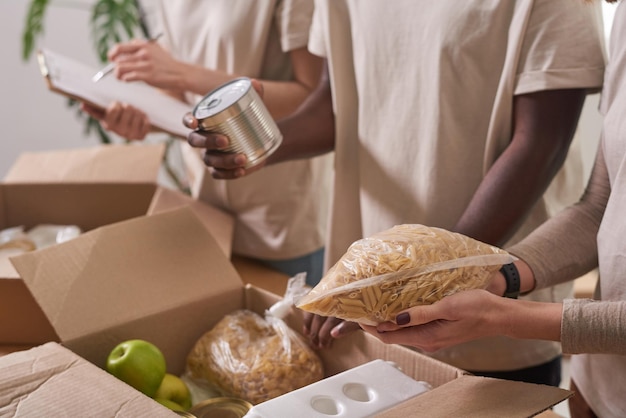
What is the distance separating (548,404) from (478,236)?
0.38 meters

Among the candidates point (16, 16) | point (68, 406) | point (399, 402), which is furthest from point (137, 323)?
point (16, 16)

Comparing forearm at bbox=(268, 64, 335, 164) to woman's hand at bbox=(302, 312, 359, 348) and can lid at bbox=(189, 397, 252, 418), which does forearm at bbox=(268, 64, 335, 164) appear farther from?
can lid at bbox=(189, 397, 252, 418)

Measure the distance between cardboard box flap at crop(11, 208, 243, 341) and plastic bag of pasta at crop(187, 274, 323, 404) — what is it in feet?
0.30

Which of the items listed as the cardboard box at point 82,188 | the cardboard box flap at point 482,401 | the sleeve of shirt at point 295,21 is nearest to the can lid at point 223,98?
the sleeve of shirt at point 295,21

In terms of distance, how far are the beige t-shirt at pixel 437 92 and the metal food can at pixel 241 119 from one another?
0.73 feet

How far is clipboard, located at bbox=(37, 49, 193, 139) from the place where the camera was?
162 centimetres

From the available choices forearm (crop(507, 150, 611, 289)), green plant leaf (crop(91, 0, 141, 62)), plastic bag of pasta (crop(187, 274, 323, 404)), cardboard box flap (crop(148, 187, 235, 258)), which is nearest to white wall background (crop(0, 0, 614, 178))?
green plant leaf (crop(91, 0, 141, 62))

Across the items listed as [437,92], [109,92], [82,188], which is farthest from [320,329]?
[82,188]

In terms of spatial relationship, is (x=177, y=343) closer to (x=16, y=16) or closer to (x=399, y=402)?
(x=399, y=402)

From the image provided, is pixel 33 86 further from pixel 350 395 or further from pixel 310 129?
pixel 350 395

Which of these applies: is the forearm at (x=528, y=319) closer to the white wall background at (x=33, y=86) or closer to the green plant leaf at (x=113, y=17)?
the green plant leaf at (x=113, y=17)

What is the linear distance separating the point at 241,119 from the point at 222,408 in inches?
17.2

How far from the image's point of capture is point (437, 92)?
128cm

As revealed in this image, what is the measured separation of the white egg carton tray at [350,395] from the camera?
0.90 m
